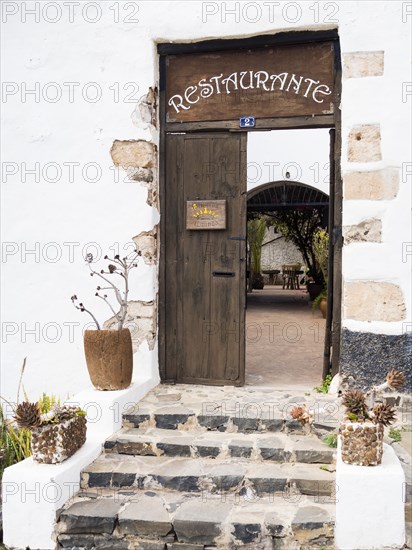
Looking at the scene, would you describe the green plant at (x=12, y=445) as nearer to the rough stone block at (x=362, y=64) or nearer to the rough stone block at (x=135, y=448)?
the rough stone block at (x=135, y=448)

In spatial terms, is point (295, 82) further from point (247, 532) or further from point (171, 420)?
point (247, 532)

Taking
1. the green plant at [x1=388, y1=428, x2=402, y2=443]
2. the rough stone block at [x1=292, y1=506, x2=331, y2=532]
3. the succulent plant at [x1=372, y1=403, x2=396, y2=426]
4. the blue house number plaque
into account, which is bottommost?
the rough stone block at [x1=292, y1=506, x2=331, y2=532]

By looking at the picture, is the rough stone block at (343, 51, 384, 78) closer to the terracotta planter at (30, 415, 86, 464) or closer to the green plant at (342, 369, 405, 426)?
the green plant at (342, 369, 405, 426)

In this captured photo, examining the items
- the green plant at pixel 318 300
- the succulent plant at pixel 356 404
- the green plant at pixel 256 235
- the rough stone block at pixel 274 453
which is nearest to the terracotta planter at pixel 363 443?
the succulent plant at pixel 356 404

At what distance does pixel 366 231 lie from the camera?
4.03 metres

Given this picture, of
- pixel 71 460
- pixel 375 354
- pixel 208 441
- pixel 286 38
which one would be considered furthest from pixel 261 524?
pixel 286 38

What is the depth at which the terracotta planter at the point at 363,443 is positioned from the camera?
2818 millimetres

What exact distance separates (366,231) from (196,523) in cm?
233

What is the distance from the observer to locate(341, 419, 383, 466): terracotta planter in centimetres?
282

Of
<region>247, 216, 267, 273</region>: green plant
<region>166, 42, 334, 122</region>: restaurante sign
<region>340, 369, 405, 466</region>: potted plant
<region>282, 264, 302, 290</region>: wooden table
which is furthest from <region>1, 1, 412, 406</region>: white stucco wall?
<region>282, 264, 302, 290</region>: wooden table

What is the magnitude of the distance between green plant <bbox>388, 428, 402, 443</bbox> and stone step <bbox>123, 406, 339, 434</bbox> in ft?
1.18

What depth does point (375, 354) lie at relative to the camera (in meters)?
3.97

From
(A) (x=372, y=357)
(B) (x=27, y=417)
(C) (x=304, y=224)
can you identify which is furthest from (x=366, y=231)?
(C) (x=304, y=224)

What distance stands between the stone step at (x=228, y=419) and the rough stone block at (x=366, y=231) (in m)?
1.21
